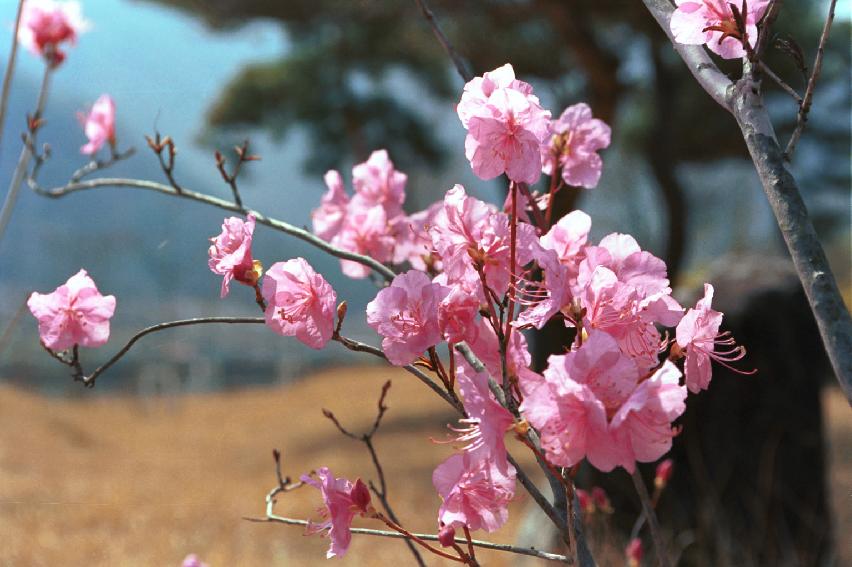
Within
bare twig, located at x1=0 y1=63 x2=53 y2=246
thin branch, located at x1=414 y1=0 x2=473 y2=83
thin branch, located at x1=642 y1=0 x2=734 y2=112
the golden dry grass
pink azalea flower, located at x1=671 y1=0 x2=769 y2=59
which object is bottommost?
the golden dry grass

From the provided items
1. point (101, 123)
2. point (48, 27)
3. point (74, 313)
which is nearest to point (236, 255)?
point (74, 313)

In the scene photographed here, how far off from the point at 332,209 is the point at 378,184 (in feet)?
0.16

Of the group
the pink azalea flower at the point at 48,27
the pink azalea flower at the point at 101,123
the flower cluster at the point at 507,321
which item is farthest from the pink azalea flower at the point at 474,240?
the pink azalea flower at the point at 48,27

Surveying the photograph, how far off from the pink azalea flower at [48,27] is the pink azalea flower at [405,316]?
1.02 meters

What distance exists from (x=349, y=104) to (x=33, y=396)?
4317mm

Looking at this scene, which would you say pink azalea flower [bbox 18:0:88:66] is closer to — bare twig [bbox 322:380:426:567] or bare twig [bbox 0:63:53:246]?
bare twig [bbox 0:63:53:246]

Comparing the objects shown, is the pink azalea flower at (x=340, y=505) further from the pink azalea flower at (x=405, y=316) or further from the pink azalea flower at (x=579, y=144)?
the pink azalea flower at (x=579, y=144)

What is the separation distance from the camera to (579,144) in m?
0.69

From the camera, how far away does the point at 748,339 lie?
2170mm

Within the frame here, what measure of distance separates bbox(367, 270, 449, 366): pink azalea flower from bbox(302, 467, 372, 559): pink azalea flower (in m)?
0.10

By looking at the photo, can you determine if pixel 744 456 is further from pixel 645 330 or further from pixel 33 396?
pixel 33 396

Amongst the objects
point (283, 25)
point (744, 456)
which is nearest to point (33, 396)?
point (283, 25)

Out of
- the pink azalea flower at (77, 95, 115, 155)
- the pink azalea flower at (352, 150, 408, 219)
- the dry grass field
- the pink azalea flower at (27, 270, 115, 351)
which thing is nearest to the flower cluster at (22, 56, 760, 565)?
the pink azalea flower at (27, 270, 115, 351)

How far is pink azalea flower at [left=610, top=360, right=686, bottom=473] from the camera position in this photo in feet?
1.25
